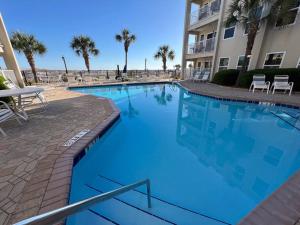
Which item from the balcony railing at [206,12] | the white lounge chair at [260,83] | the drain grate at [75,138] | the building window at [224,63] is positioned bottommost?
the drain grate at [75,138]

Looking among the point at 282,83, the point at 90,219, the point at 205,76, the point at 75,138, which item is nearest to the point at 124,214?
the point at 90,219

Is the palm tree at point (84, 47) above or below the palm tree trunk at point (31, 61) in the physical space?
above

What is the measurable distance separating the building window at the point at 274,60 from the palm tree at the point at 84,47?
20.0 metres

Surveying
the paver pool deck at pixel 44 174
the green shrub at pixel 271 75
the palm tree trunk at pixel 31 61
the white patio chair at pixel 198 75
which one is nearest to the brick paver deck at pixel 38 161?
the paver pool deck at pixel 44 174

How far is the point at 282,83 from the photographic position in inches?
301

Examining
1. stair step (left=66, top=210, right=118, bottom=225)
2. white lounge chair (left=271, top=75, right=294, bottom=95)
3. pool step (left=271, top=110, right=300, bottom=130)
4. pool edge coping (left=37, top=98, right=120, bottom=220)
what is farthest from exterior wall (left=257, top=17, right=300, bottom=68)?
stair step (left=66, top=210, right=118, bottom=225)

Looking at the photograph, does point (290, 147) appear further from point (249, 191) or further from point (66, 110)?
point (66, 110)

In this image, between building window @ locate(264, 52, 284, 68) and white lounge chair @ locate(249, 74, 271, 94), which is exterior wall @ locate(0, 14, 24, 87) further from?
building window @ locate(264, 52, 284, 68)

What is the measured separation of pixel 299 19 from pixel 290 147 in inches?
322

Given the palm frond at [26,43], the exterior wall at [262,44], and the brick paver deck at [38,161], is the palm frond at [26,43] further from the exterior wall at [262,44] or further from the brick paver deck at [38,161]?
the exterior wall at [262,44]

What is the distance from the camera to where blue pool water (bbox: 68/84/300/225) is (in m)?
2.12

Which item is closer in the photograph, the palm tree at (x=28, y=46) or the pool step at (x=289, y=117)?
the pool step at (x=289, y=117)

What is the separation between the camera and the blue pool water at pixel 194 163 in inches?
83.7

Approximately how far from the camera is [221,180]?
104 inches
